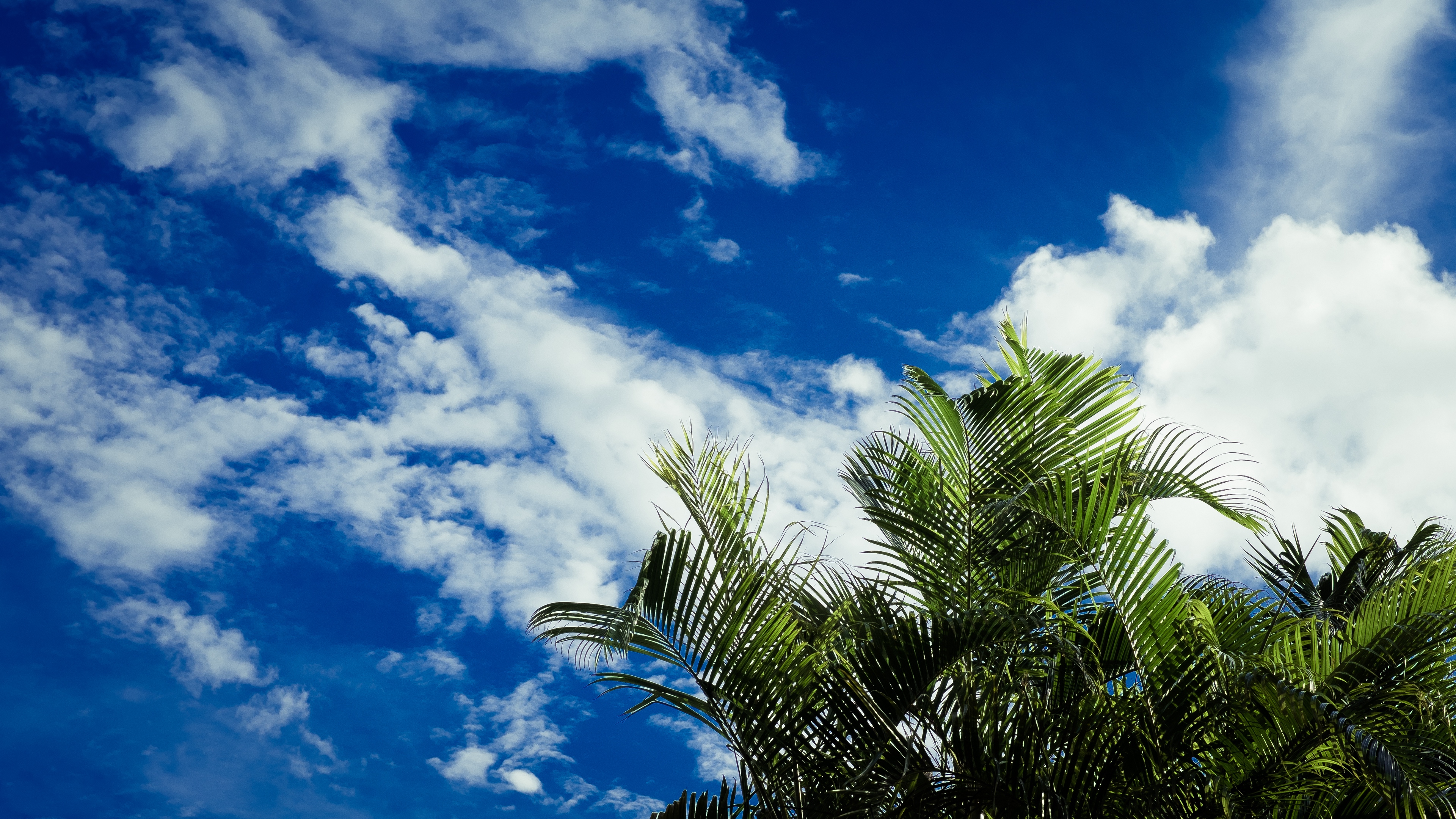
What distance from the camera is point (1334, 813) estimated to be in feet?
Answer: 12.6

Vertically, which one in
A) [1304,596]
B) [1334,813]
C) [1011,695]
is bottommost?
[1334,813]

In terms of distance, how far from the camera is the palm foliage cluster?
3.52 metres

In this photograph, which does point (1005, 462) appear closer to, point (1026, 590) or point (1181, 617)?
point (1026, 590)

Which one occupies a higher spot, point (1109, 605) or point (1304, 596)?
point (1304, 596)

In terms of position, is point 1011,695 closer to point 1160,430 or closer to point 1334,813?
point 1334,813

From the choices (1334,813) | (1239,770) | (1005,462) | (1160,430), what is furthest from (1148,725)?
(1160,430)

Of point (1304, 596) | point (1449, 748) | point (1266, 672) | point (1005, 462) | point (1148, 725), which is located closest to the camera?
point (1266, 672)

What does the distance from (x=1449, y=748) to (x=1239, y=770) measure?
0.65 meters

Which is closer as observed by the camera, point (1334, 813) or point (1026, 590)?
point (1334, 813)

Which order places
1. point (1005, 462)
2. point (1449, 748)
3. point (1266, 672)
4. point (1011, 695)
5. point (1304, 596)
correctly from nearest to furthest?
1. point (1266, 672)
2. point (1449, 748)
3. point (1011, 695)
4. point (1005, 462)
5. point (1304, 596)

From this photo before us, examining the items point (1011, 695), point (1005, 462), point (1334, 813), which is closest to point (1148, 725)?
point (1011, 695)

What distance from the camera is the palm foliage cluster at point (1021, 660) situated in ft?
11.5

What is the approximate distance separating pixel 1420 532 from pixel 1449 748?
2.21m

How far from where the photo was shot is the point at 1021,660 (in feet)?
13.8
